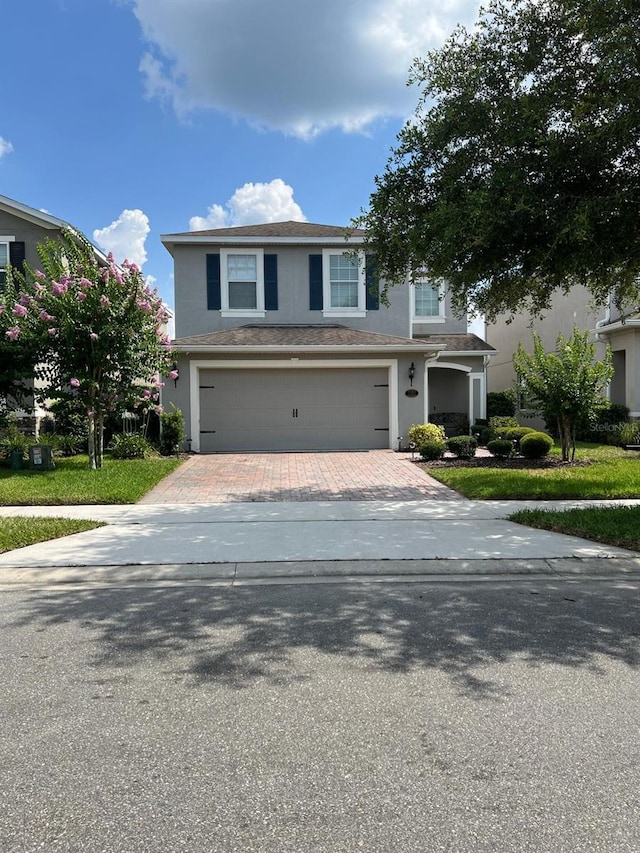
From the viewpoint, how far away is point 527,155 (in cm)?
899

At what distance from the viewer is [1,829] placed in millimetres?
2400

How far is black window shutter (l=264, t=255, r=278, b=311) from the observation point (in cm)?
1850

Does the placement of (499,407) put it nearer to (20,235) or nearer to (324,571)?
(20,235)

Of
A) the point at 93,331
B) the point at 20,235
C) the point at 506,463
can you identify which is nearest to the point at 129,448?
the point at 93,331

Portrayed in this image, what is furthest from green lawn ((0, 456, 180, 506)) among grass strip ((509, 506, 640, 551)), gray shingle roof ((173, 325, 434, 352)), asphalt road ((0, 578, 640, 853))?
grass strip ((509, 506, 640, 551))

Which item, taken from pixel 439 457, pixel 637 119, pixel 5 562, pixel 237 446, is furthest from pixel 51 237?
pixel 637 119

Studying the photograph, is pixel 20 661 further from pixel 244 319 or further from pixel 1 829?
pixel 244 319

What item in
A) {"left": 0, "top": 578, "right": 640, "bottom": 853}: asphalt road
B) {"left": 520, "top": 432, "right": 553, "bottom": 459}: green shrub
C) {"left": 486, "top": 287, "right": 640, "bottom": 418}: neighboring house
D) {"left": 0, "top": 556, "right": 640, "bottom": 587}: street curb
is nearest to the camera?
{"left": 0, "top": 578, "right": 640, "bottom": 853}: asphalt road

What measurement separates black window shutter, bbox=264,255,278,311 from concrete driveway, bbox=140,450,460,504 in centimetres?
509

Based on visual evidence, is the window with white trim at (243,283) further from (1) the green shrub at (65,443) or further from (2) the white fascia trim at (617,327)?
(2) the white fascia trim at (617,327)

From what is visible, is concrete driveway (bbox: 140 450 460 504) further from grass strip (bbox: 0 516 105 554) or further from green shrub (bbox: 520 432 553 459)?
green shrub (bbox: 520 432 553 459)

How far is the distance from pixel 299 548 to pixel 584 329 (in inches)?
763

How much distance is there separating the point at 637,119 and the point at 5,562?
937 cm

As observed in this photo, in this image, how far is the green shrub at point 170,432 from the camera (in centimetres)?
1603
